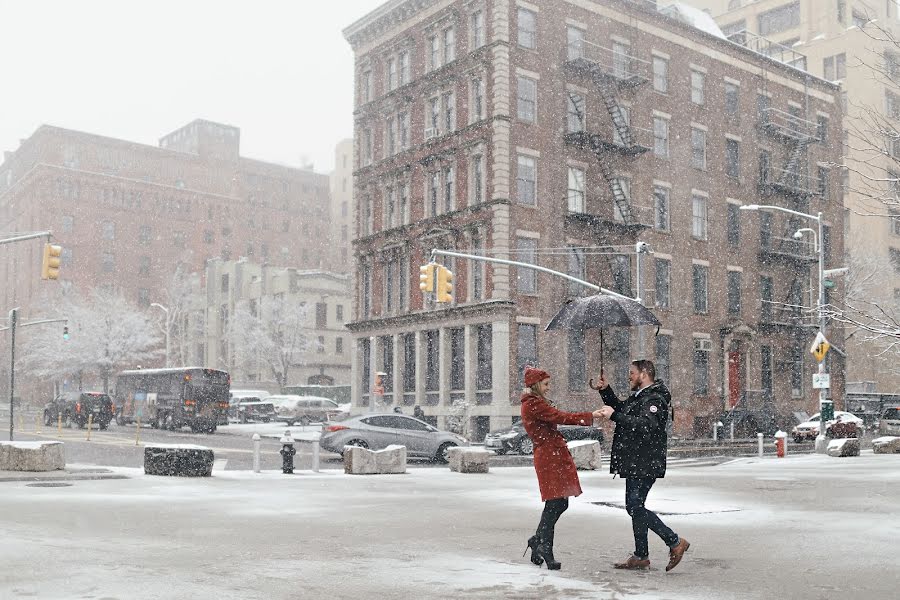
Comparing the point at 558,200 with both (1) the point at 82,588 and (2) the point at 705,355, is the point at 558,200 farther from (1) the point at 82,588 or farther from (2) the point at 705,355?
(1) the point at 82,588

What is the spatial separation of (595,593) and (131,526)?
644 centimetres

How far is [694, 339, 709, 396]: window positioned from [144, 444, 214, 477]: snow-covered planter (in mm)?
35081

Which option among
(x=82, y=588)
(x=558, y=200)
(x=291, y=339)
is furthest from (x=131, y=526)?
(x=291, y=339)

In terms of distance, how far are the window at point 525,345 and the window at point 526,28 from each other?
495 inches

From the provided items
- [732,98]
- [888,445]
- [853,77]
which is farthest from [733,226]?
[853,77]

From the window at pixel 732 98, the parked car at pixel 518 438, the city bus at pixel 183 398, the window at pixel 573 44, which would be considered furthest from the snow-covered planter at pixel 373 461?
the window at pixel 732 98

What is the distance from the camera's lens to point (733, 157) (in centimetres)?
5547

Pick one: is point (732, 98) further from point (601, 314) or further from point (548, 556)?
point (548, 556)

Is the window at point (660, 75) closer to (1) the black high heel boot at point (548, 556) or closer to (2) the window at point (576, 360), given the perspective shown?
(2) the window at point (576, 360)

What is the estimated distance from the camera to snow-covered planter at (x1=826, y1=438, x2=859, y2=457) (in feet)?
107

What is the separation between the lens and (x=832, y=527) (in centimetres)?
1300

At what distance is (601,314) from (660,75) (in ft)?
120

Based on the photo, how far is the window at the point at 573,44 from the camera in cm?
4834

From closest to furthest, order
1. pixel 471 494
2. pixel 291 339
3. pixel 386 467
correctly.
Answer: pixel 471 494, pixel 386 467, pixel 291 339
